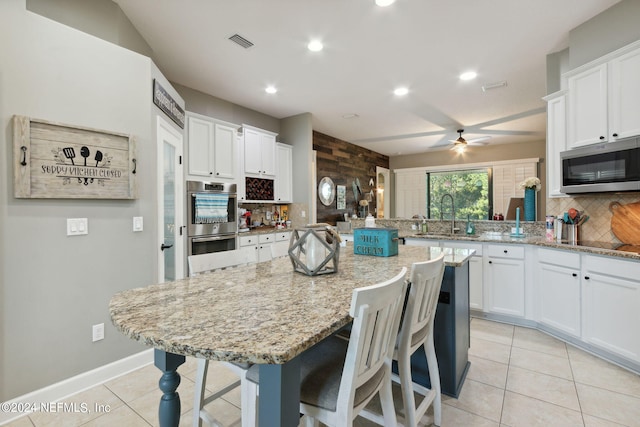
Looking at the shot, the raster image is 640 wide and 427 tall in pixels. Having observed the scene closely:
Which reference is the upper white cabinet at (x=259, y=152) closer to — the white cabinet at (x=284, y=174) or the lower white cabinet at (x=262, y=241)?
the white cabinet at (x=284, y=174)

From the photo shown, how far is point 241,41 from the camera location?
2.84 metres

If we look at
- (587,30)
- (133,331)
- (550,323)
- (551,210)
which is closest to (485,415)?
(550,323)

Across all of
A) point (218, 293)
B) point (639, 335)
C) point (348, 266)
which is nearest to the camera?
point (218, 293)

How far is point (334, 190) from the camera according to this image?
6.20m

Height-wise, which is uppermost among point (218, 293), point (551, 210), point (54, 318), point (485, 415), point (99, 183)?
point (99, 183)

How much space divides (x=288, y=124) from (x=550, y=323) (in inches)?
173

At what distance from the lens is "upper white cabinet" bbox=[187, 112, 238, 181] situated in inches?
141

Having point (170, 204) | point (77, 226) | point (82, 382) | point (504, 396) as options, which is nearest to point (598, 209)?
point (504, 396)

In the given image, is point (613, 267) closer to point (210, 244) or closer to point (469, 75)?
point (469, 75)

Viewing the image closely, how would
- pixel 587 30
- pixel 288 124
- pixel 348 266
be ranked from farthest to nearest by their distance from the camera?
pixel 288 124, pixel 587 30, pixel 348 266

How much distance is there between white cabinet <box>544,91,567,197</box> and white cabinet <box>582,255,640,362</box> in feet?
2.74

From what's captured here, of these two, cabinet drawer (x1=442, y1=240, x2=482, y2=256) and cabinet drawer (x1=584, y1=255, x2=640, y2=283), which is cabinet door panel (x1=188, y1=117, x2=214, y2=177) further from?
cabinet drawer (x1=584, y1=255, x2=640, y2=283)

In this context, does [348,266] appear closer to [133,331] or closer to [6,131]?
[133,331]

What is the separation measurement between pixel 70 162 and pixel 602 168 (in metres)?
4.10
